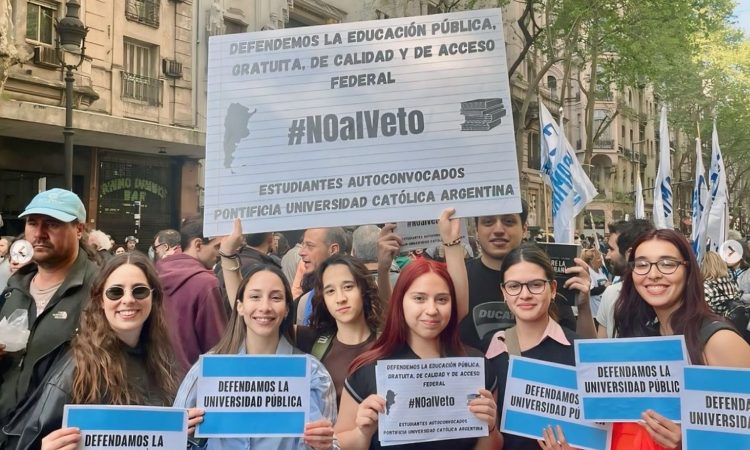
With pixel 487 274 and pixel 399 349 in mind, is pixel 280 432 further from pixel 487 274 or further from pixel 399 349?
pixel 487 274

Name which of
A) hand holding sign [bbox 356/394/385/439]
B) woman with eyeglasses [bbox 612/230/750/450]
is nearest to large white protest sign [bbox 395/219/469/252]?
woman with eyeglasses [bbox 612/230/750/450]

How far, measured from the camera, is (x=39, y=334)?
3.24 meters

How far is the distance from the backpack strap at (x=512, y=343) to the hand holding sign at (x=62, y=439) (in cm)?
180

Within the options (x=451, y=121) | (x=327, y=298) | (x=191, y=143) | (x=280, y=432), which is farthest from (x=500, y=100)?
(x=191, y=143)

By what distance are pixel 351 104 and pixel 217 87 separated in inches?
28.0

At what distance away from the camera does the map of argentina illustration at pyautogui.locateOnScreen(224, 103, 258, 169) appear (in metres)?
3.46

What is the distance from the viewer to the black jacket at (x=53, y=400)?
2.54 metres

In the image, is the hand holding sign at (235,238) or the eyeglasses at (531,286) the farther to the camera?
the hand holding sign at (235,238)

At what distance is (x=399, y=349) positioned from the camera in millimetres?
2914

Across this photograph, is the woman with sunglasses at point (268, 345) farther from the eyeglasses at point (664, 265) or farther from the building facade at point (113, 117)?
the building facade at point (113, 117)

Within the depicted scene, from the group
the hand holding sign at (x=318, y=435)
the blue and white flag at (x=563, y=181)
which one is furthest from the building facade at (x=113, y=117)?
the hand holding sign at (x=318, y=435)

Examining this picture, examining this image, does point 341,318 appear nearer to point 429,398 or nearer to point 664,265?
point 429,398

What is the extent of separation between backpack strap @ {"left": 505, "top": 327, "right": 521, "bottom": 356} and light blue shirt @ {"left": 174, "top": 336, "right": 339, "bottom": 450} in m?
0.81

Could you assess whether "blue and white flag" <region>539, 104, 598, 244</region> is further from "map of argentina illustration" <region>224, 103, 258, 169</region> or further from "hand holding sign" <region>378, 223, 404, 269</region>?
"map of argentina illustration" <region>224, 103, 258, 169</region>
